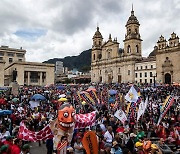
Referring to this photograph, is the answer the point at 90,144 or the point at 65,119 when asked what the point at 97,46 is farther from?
the point at 90,144

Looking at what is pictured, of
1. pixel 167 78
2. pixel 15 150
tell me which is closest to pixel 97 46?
pixel 167 78

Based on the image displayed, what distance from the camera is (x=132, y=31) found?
69.6 metres

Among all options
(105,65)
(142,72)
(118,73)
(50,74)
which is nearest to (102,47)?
(105,65)

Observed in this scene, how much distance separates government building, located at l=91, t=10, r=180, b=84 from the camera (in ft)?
178

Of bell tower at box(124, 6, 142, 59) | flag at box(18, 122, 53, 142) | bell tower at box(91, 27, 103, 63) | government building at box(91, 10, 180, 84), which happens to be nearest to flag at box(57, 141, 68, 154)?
flag at box(18, 122, 53, 142)

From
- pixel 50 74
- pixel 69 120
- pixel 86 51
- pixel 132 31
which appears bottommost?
pixel 69 120

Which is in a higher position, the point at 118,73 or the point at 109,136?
the point at 118,73

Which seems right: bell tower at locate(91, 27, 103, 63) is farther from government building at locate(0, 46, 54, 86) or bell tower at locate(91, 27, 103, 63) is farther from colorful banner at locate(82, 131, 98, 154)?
colorful banner at locate(82, 131, 98, 154)

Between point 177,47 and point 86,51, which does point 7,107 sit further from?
point 86,51

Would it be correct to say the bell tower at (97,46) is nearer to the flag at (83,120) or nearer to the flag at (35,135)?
the flag at (83,120)

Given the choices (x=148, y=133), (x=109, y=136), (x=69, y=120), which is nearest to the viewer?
(x=69, y=120)

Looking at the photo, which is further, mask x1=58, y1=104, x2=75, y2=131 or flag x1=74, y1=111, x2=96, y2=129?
flag x1=74, y1=111, x2=96, y2=129

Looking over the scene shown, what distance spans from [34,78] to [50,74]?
185 inches

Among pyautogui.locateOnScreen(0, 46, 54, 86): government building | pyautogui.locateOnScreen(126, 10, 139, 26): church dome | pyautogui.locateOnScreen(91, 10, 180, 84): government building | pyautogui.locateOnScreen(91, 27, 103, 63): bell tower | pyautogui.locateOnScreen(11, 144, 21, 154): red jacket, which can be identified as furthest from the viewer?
pyautogui.locateOnScreen(91, 27, 103, 63): bell tower
